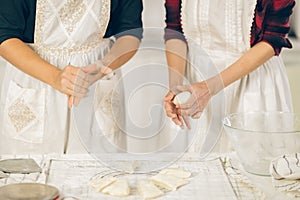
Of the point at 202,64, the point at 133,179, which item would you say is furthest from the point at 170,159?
the point at 202,64

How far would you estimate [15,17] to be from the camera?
60.1 inches

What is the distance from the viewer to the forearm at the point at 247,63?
5.18 ft

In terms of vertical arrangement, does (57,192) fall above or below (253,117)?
below

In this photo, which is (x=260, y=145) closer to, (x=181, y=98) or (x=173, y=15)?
(x=181, y=98)

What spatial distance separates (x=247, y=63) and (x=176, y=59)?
0.59 feet

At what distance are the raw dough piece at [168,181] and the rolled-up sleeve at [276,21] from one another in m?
0.57

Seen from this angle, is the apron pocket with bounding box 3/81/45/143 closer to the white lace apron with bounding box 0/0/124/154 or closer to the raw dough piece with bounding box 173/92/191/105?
the white lace apron with bounding box 0/0/124/154

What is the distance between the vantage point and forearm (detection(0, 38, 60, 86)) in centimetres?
150

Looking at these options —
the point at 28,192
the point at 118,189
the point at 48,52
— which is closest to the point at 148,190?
the point at 118,189

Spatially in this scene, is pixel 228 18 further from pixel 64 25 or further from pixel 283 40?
pixel 64 25

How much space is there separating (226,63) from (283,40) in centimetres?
16

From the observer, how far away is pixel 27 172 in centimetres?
119

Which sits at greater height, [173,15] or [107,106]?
[173,15]

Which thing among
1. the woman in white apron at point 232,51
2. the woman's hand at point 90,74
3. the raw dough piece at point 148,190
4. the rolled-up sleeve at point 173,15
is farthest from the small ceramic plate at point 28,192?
the rolled-up sleeve at point 173,15
